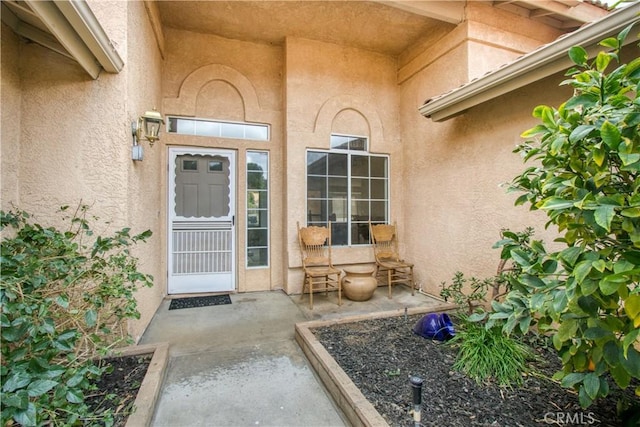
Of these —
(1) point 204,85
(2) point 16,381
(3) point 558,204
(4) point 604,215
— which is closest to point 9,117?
(2) point 16,381

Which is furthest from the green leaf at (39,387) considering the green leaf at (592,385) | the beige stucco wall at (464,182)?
the beige stucco wall at (464,182)

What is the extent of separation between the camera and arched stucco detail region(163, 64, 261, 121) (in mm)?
4398


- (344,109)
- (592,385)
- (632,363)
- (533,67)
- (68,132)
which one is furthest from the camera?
(344,109)

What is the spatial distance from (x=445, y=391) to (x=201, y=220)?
386 centimetres

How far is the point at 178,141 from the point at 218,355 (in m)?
3.12

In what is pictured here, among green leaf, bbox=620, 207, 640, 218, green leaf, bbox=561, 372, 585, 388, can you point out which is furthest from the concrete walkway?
green leaf, bbox=620, 207, 640, 218

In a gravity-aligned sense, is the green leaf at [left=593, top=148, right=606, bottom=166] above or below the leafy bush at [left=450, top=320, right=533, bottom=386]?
above

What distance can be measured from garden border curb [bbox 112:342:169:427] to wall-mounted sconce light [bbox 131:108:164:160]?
1755 mm

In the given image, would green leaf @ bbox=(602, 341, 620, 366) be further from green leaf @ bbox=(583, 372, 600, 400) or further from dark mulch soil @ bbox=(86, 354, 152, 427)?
dark mulch soil @ bbox=(86, 354, 152, 427)

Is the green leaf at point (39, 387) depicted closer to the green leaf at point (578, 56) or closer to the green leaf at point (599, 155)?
the green leaf at point (599, 155)

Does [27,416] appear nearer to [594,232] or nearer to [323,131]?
[594,232]

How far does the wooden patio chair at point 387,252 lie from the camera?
495 cm

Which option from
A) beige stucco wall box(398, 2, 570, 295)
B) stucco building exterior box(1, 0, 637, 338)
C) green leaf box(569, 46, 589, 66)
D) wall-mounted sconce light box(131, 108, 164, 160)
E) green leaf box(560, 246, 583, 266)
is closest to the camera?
green leaf box(560, 246, 583, 266)

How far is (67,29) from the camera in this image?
206cm
